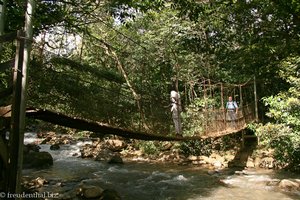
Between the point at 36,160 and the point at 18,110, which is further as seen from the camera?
the point at 36,160

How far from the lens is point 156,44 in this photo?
363 inches

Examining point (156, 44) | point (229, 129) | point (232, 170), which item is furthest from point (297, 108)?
point (156, 44)

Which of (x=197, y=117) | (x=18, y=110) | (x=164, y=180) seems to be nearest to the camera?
(x=18, y=110)

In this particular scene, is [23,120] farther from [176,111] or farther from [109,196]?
[176,111]

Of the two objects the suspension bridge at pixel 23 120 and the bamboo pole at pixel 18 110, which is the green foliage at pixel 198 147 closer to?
the suspension bridge at pixel 23 120

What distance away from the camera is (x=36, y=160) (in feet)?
24.3

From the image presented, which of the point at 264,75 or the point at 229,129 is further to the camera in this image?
the point at 264,75

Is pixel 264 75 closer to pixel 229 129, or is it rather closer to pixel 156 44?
pixel 229 129

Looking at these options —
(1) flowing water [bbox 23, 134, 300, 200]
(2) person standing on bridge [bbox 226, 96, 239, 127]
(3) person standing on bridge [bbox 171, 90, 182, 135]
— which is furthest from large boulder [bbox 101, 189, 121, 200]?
(2) person standing on bridge [bbox 226, 96, 239, 127]

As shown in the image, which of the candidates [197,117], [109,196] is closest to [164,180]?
[197,117]

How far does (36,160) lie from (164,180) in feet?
9.43

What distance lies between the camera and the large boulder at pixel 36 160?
7352mm

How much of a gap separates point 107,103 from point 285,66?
3704 mm

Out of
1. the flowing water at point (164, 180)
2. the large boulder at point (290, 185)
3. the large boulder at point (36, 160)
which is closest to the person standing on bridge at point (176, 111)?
the flowing water at point (164, 180)
